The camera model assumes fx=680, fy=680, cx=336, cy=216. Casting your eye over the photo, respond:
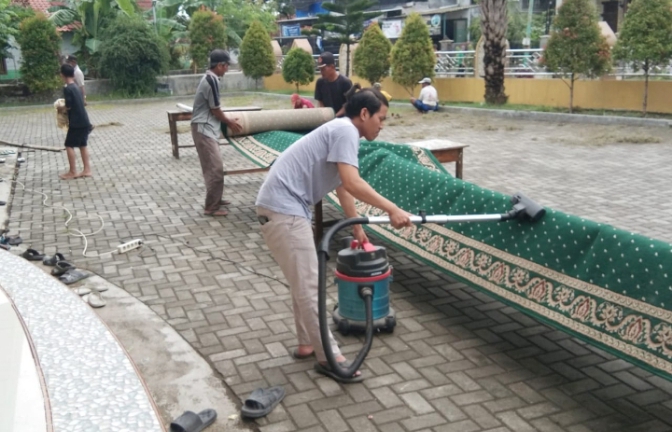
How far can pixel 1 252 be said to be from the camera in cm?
560

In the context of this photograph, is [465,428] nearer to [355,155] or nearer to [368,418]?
[368,418]

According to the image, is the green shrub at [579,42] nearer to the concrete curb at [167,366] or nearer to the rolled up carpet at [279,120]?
the rolled up carpet at [279,120]

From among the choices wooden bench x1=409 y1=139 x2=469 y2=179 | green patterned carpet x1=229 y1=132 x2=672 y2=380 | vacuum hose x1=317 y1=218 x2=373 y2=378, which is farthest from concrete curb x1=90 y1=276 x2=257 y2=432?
wooden bench x1=409 y1=139 x2=469 y2=179

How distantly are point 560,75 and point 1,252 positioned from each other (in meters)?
12.5

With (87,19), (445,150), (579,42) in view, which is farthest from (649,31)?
(87,19)

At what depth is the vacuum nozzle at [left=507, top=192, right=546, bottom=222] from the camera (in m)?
3.63

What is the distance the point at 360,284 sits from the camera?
3.73 m

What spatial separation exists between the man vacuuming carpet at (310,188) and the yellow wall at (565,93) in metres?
12.2

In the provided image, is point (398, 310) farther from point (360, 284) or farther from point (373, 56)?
point (373, 56)

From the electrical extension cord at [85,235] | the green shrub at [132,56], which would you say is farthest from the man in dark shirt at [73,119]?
the green shrub at [132,56]

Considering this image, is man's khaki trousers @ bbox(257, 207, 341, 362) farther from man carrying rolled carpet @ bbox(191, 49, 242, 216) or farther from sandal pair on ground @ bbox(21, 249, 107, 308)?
man carrying rolled carpet @ bbox(191, 49, 242, 216)

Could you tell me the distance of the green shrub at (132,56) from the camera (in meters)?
24.0

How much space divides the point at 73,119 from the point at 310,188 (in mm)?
6622

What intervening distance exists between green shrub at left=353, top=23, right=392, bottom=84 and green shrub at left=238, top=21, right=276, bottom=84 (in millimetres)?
6607
